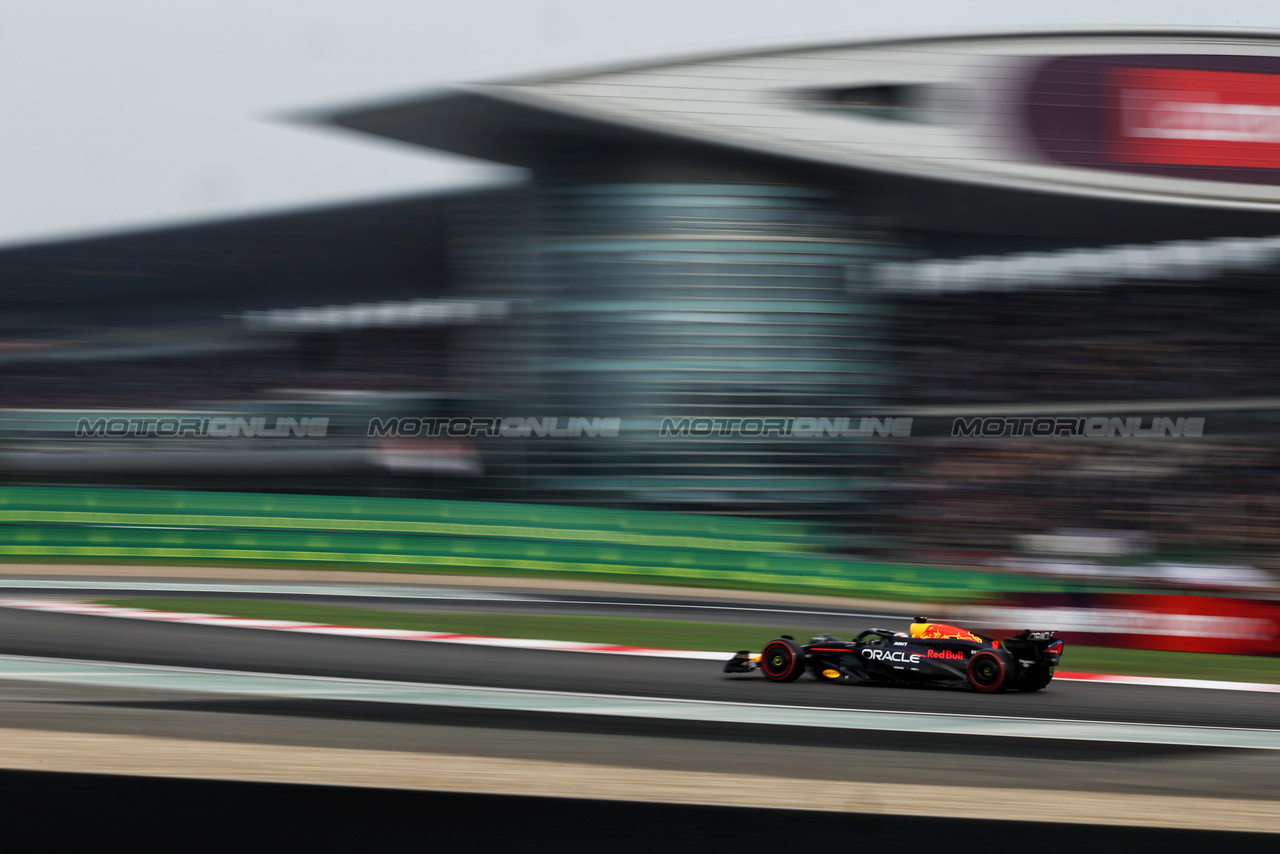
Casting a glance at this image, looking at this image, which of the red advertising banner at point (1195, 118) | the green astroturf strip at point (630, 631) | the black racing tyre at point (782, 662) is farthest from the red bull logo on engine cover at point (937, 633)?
the red advertising banner at point (1195, 118)

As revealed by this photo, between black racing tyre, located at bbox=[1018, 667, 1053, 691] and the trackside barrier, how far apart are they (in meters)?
7.16

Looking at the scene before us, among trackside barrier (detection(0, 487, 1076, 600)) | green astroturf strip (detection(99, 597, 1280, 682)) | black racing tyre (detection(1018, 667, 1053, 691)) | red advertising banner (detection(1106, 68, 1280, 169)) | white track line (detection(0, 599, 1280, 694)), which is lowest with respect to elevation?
trackside barrier (detection(0, 487, 1076, 600))

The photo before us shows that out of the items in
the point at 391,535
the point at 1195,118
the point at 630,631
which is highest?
the point at 1195,118

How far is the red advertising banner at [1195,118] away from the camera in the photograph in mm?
20125

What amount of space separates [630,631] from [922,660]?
127 inches

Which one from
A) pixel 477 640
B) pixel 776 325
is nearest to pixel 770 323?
pixel 776 325

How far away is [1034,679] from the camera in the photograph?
682 centimetres

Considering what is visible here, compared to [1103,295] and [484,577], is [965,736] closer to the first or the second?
[484,577]

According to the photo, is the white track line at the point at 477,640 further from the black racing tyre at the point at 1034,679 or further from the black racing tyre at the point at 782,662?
the black racing tyre at the point at 782,662

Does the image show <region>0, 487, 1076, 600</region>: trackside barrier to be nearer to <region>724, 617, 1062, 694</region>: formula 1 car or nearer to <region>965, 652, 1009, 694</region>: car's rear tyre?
<region>724, 617, 1062, 694</region>: formula 1 car

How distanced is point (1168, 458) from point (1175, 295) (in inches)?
222

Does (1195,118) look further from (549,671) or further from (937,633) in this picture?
(549,671)

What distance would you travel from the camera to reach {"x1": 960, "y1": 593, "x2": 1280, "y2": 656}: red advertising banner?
9.22 meters

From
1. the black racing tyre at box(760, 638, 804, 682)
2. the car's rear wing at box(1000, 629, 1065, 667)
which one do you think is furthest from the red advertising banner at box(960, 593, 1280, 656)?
the black racing tyre at box(760, 638, 804, 682)
